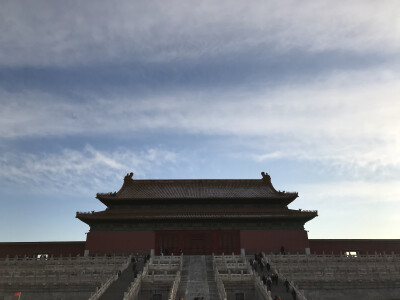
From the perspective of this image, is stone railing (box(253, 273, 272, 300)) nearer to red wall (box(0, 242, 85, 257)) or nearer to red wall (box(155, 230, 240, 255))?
red wall (box(155, 230, 240, 255))

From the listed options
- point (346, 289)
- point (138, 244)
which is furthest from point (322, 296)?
point (138, 244)

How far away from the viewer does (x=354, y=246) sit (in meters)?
39.1

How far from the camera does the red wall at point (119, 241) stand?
37281mm

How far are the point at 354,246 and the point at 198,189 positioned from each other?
1952cm

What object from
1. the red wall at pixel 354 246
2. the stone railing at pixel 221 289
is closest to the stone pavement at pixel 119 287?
the stone railing at pixel 221 289

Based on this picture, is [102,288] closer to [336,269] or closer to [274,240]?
[336,269]

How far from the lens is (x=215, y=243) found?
124 feet

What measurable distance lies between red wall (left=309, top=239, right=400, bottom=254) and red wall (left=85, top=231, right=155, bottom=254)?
18495 mm

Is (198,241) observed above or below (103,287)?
above

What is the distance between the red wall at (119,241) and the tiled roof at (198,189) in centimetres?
448

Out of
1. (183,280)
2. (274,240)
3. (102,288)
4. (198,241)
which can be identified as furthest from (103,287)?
(274,240)

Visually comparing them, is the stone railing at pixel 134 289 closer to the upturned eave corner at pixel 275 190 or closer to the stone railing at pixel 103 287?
the stone railing at pixel 103 287

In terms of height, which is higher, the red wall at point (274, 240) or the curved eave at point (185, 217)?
the curved eave at point (185, 217)

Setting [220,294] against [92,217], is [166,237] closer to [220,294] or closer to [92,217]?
[92,217]
